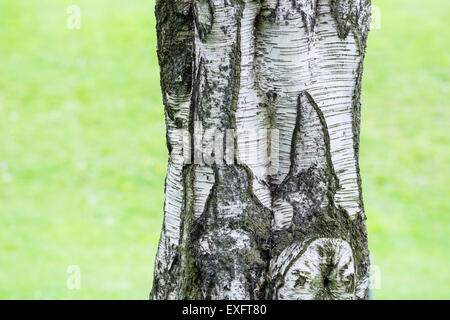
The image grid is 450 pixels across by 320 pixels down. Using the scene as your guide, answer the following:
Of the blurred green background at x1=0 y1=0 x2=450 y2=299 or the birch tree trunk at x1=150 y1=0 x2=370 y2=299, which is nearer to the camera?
the birch tree trunk at x1=150 y1=0 x2=370 y2=299

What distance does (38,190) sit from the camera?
31.5 ft

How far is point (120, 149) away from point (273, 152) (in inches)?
301

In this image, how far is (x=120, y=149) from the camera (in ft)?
34.5

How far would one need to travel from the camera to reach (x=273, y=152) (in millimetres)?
3076

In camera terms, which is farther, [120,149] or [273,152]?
[120,149]

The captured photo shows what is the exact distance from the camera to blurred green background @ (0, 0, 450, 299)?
314 inches

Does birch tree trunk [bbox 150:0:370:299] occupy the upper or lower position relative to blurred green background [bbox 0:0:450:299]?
lower

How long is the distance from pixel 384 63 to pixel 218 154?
9835 mm

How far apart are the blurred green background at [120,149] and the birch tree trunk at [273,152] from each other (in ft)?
14.2

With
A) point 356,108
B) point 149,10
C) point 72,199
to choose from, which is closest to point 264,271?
point 356,108

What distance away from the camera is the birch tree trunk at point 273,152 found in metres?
2.94

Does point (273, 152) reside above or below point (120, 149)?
below

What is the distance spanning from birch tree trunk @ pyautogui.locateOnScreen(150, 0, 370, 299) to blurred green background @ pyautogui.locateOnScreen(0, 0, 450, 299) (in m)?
4.33
